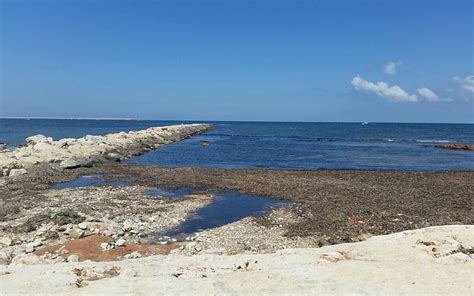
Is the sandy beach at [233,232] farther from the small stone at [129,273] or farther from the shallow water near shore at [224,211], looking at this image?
the shallow water near shore at [224,211]

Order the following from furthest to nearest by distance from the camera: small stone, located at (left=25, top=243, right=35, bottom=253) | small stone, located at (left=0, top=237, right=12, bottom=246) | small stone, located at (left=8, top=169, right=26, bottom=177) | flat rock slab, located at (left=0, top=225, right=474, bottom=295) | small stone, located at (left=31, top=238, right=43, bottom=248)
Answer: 1. small stone, located at (left=8, top=169, right=26, bottom=177)
2. small stone, located at (left=0, top=237, right=12, bottom=246)
3. small stone, located at (left=31, top=238, right=43, bottom=248)
4. small stone, located at (left=25, top=243, right=35, bottom=253)
5. flat rock slab, located at (left=0, top=225, right=474, bottom=295)

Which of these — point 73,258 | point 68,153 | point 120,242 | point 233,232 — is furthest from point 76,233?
point 68,153

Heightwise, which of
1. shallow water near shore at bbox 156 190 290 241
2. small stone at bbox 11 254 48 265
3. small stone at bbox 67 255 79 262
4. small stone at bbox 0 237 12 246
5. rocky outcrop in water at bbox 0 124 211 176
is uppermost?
rocky outcrop in water at bbox 0 124 211 176

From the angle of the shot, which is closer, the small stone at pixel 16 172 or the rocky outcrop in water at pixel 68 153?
the small stone at pixel 16 172

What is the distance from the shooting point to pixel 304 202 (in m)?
18.0

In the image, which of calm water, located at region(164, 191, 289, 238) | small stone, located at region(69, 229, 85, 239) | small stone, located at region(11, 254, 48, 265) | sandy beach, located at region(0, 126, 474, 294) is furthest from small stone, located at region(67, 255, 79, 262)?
calm water, located at region(164, 191, 289, 238)

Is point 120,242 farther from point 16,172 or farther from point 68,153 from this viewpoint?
point 68,153

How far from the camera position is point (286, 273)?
8.02m

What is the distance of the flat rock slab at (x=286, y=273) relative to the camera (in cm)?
722

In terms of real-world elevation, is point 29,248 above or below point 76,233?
below

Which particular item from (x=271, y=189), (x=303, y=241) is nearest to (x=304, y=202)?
(x=271, y=189)

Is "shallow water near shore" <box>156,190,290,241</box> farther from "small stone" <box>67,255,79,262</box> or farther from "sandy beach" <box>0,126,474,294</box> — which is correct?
"small stone" <box>67,255,79,262</box>

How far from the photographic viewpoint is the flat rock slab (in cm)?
722

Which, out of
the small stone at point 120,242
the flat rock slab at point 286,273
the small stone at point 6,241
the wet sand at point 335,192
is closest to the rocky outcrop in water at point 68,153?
the wet sand at point 335,192
